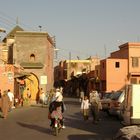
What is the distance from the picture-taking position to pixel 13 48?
56562mm

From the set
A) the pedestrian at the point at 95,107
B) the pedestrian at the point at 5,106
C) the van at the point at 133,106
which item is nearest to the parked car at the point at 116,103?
the pedestrian at the point at 95,107

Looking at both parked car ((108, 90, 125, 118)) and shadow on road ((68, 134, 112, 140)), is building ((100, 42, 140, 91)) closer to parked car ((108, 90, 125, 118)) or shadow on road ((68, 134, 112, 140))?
parked car ((108, 90, 125, 118))

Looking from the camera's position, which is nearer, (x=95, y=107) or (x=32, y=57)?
(x=95, y=107)

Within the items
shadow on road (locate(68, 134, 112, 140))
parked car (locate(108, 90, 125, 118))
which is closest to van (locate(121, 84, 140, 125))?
shadow on road (locate(68, 134, 112, 140))

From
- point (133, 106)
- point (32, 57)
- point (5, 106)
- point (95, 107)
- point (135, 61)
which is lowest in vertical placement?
point (5, 106)

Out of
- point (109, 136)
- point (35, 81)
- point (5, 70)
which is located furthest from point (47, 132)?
point (35, 81)

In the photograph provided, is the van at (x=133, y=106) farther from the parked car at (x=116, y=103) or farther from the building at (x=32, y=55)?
the building at (x=32, y=55)

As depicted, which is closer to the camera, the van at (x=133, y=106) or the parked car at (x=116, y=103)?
the van at (x=133, y=106)

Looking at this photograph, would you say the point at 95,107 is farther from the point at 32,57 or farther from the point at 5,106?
the point at 32,57

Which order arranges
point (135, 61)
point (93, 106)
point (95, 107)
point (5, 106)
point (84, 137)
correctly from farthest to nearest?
point (135, 61), point (5, 106), point (93, 106), point (95, 107), point (84, 137)

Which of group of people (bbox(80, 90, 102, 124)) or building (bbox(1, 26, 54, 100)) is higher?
building (bbox(1, 26, 54, 100))

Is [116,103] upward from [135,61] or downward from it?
downward

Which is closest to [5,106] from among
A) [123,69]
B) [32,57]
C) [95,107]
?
[95,107]

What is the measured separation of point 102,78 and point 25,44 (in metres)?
10.6
